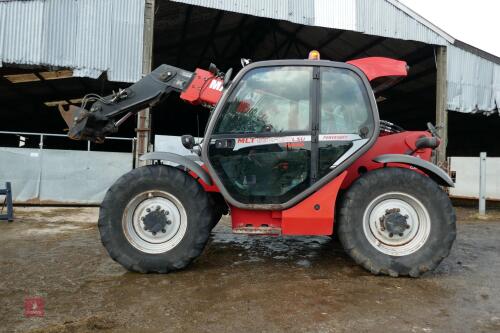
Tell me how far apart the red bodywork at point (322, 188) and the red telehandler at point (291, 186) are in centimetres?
2

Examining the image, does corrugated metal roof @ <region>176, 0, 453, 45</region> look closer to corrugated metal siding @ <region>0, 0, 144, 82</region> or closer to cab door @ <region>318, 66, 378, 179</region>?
corrugated metal siding @ <region>0, 0, 144, 82</region>

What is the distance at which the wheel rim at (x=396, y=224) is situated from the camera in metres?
3.97

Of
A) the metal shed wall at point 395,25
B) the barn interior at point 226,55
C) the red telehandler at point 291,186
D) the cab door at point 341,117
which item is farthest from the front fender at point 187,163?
the metal shed wall at point 395,25

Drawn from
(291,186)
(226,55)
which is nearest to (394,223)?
(291,186)

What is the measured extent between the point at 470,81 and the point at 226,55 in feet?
32.7

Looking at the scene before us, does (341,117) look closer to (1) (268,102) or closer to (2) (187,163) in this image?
(1) (268,102)

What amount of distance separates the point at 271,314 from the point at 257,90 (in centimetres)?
236

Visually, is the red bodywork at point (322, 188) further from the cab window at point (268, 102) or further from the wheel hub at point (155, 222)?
the wheel hub at point (155, 222)

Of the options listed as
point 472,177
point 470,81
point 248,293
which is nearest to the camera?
point 248,293

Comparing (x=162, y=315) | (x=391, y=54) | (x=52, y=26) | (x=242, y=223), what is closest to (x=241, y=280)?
(x=242, y=223)

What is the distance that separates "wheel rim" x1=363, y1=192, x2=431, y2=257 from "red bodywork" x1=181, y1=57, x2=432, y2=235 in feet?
1.41

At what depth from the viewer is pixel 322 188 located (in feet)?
13.3

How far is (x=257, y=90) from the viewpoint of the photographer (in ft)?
13.7

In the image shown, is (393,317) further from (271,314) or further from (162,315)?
(162,315)
